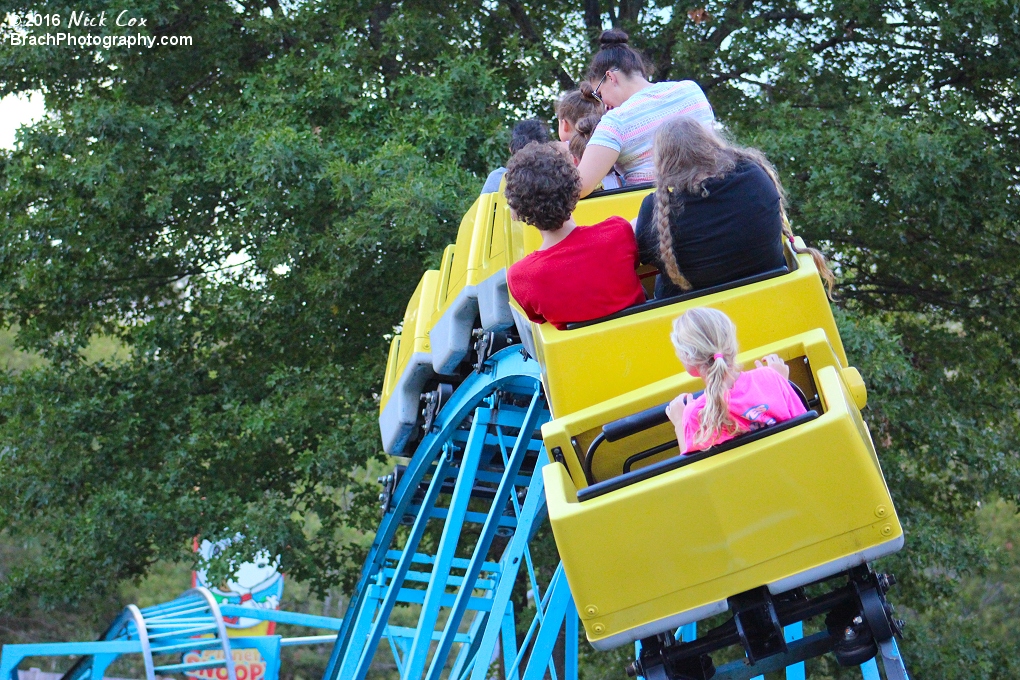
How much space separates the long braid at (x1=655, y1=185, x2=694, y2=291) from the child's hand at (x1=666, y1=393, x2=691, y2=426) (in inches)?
15.9

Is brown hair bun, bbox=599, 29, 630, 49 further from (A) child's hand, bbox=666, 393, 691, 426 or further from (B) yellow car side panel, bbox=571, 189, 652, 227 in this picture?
(A) child's hand, bbox=666, 393, 691, 426

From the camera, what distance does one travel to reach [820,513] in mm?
2812

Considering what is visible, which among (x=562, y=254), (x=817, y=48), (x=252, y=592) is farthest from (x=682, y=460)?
(x=252, y=592)

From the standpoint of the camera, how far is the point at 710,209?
10.3 ft

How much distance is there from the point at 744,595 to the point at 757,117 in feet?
21.4

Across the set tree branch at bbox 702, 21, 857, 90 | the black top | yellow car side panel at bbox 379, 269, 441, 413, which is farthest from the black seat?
tree branch at bbox 702, 21, 857, 90

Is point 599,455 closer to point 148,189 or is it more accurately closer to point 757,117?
point 757,117

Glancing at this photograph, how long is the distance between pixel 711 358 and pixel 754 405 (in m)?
0.16

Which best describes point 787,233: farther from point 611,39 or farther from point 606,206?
point 611,39

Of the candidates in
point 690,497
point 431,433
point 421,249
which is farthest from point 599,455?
point 421,249

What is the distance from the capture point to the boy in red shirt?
10.9 ft

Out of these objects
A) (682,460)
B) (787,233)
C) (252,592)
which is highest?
(787,233)

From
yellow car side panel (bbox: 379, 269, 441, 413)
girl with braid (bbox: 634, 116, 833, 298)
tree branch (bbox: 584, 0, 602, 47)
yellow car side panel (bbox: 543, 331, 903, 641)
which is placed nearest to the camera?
yellow car side panel (bbox: 543, 331, 903, 641)

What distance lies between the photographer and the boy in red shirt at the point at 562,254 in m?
3.32
